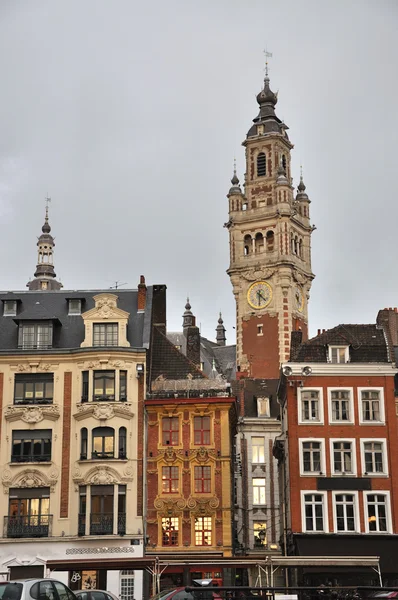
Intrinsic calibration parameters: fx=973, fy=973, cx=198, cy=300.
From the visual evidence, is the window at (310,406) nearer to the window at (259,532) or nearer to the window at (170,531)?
the window at (170,531)

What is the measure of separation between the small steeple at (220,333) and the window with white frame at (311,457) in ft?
302

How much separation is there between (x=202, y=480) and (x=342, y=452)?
794 centimetres

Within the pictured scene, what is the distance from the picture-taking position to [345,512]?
2074 inches

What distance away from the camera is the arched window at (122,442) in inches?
2153

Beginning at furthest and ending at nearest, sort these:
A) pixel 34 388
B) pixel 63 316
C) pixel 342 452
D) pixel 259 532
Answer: pixel 259 532 < pixel 63 316 < pixel 34 388 < pixel 342 452

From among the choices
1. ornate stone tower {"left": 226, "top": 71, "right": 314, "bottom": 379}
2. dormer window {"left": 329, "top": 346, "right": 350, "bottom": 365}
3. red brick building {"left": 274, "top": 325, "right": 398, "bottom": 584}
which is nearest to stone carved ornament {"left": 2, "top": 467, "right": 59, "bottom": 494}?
red brick building {"left": 274, "top": 325, "right": 398, "bottom": 584}

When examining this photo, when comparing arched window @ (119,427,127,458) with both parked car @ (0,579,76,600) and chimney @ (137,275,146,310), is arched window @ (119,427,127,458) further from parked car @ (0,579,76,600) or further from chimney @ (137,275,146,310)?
parked car @ (0,579,76,600)

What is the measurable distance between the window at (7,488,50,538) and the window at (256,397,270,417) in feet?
95.1

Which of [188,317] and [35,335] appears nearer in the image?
[35,335]

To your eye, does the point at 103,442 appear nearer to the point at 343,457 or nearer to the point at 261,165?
the point at 343,457

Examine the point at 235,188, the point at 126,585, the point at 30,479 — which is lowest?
the point at 126,585

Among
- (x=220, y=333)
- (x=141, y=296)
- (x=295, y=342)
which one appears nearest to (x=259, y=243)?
(x=220, y=333)

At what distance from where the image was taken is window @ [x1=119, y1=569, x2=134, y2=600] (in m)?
51.9

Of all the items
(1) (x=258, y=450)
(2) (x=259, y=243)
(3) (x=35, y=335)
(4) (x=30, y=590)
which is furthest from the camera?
(2) (x=259, y=243)
